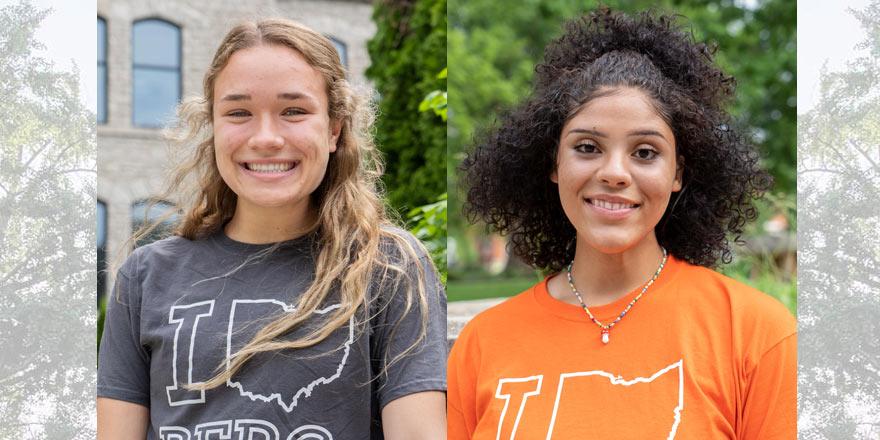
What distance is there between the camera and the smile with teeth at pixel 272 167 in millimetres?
1942

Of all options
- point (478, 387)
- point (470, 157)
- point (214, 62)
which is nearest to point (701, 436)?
point (478, 387)

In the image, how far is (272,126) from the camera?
1.94 meters

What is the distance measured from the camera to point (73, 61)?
7.09ft

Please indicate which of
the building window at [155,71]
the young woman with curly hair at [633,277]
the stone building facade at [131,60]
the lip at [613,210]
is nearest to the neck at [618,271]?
the young woman with curly hair at [633,277]

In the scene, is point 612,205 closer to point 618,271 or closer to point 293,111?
point 618,271

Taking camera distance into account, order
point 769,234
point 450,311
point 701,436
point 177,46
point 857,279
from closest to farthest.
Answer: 1. point 701,436
2. point 857,279
3. point 177,46
4. point 450,311
5. point 769,234

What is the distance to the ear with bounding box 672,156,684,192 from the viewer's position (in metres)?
1.78

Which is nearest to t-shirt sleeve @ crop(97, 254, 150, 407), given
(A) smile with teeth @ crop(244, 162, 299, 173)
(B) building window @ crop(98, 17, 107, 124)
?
(A) smile with teeth @ crop(244, 162, 299, 173)

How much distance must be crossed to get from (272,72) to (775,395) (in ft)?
3.87

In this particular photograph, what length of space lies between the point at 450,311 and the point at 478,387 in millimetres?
600

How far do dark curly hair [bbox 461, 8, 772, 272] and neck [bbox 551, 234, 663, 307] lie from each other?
6cm

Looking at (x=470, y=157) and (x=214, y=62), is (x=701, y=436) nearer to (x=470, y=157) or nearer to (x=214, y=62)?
(x=470, y=157)

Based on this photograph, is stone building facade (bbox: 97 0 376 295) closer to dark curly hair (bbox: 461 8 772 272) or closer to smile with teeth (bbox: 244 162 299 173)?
smile with teeth (bbox: 244 162 299 173)

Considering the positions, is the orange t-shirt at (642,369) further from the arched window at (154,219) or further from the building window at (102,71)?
the building window at (102,71)
